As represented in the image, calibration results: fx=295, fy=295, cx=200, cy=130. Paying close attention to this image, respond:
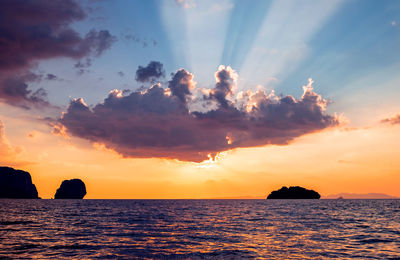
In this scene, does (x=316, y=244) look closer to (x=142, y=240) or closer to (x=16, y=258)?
(x=142, y=240)

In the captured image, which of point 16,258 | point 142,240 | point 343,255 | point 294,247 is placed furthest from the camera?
point 142,240

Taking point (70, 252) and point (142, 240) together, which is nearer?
point (70, 252)

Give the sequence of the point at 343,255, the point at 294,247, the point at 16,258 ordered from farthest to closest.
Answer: the point at 294,247 → the point at 343,255 → the point at 16,258

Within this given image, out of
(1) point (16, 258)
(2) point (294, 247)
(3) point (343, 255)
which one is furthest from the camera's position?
(2) point (294, 247)

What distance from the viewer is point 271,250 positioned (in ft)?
96.2

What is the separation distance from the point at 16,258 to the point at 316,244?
97.5ft

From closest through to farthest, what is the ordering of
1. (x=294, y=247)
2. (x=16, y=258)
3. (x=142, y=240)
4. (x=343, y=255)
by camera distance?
(x=16, y=258) < (x=343, y=255) < (x=294, y=247) < (x=142, y=240)

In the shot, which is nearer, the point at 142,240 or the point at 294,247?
the point at 294,247

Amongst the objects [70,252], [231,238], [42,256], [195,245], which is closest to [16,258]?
[42,256]

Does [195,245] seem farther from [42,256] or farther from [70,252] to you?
[42,256]

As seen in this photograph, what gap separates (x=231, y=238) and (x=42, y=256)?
2108 cm

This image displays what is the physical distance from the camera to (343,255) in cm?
2761

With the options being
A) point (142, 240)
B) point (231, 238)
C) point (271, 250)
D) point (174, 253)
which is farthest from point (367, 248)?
point (142, 240)

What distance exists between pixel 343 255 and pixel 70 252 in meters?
25.9
